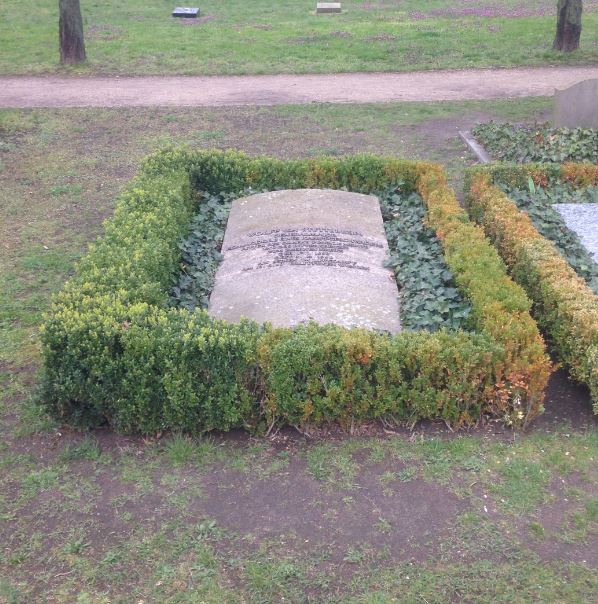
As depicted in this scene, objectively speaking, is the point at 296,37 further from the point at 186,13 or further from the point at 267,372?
the point at 267,372

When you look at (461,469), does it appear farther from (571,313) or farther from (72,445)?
(72,445)

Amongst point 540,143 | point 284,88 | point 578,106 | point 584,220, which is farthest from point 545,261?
point 284,88

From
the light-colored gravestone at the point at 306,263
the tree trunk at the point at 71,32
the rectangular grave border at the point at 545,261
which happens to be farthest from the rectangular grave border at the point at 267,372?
the tree trunk at the point at 71,32

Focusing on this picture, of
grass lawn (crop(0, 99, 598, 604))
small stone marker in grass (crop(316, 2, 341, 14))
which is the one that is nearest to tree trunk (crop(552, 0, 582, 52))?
small stone marker in grass (crop(316, 2, 341, 14))

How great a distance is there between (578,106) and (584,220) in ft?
11.4

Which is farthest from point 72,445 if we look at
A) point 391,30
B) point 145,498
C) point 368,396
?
point 391,30

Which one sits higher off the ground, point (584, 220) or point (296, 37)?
point (296, 37)

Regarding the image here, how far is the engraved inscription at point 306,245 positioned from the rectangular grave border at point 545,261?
1290 millimetres

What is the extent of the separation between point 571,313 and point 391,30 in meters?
15.3

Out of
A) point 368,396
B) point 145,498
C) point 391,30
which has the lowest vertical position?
point 145,498

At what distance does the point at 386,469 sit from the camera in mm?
5031

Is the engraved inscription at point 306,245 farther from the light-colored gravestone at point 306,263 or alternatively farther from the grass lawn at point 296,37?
the grass lawn at point 296,37

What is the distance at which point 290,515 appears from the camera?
467cm

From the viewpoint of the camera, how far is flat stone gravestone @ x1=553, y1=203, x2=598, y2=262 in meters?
7.49
